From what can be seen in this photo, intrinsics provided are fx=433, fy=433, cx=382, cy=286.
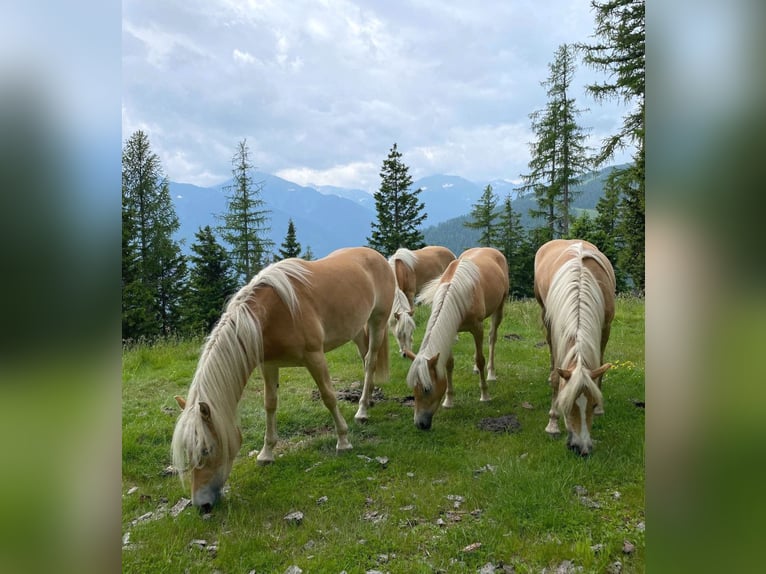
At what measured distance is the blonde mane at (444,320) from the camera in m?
5.03

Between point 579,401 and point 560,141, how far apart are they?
26847 millimetres

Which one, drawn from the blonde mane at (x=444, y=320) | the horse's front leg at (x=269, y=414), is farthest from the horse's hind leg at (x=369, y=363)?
the horse's front leg at (x=269, y=414)

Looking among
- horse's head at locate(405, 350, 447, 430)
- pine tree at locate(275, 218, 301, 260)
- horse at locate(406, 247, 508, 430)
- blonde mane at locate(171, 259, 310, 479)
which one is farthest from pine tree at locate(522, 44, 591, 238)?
blonde mane at locate(171, 259, 310, 479)

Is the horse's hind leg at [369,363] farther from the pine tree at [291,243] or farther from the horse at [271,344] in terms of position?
the pine tree at [291,243]

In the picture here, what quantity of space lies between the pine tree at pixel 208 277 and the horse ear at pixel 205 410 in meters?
23.1

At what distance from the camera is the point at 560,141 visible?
27.1m

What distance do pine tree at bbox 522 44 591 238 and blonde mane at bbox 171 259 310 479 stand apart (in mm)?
25203

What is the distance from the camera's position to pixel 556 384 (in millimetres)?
4973

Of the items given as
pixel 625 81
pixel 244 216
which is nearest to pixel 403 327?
pixel 625 81

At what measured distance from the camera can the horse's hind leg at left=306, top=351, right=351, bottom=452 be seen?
4.50 meters

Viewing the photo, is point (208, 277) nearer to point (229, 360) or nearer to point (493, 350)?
point (493, 350)
